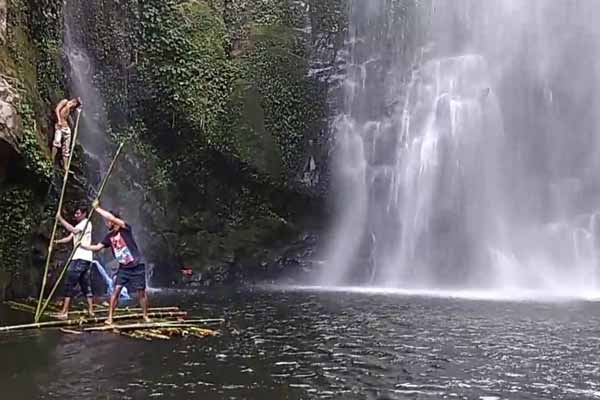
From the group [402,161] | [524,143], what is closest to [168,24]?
[402,161]

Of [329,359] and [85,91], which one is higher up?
[85,91]

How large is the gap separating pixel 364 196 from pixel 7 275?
9835 mm

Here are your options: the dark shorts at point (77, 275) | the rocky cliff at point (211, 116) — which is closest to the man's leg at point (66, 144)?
the rocky cliff at point (211, 116)

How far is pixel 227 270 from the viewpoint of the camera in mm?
18109

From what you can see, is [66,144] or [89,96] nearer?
[66,144]

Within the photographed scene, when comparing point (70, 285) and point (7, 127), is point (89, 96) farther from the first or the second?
point (70, 285)

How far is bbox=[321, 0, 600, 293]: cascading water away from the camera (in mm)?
17938

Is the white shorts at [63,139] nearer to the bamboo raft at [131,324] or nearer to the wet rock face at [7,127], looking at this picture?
the wet rock face at [7,127]

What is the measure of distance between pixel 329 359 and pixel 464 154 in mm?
12919

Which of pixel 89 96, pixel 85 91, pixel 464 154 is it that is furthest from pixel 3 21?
pixel 464 154

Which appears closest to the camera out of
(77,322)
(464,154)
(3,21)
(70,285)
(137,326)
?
(137,326)

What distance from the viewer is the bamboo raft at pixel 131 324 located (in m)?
8.59

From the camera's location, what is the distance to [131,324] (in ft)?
29.5

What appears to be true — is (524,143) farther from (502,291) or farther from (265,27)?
(265,27)
